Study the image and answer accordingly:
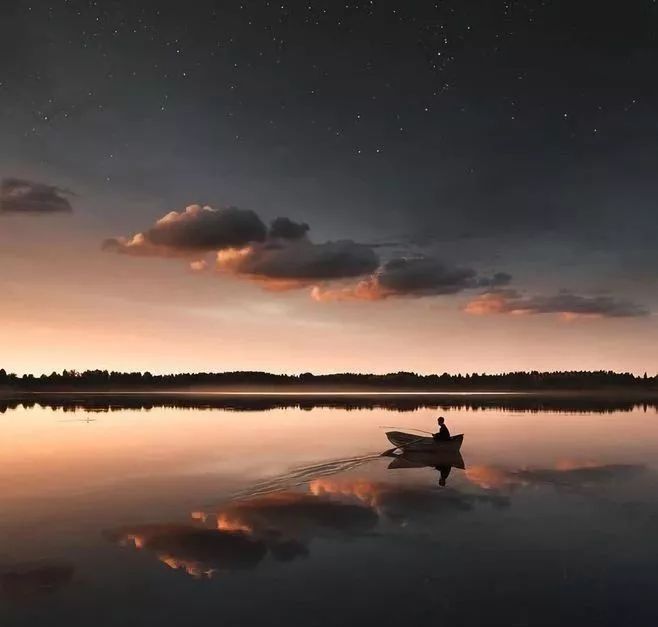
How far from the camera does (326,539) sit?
62.9 ft

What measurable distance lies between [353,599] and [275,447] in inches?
1204

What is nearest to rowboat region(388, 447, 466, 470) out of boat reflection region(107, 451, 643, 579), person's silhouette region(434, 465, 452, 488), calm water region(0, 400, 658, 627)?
calm water region(0, 400, 658, 627)

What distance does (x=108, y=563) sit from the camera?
659 inches

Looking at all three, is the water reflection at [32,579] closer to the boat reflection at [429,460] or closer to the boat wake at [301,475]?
the boat wake at [301,475]

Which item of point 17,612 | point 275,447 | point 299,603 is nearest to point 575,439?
point 275,447

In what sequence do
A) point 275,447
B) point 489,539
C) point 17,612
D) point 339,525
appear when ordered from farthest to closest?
point 275,447 < point 339,525 < point 489,539 < point 17,612

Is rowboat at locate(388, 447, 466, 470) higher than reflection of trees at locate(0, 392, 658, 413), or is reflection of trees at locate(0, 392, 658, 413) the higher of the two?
rowboat at locate(388, 447, 466, 470)

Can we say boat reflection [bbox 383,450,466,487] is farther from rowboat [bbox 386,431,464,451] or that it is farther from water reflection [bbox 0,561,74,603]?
water reflection [bbox 0,561,74,603]

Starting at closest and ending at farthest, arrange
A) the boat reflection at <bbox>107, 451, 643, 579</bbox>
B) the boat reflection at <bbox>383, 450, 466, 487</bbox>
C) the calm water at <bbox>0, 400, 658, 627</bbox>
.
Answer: the calm water at <bbox>0, 400, 658, 627</bbox>, the boat reflection at <bbox>107, 451, 643, 579</bbox>, the boat reflection at <bbox>383, 450, 466, 487</bbox>

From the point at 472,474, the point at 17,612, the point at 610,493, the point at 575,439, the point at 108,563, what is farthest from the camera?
the point at 575,439

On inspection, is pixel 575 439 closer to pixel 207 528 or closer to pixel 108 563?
pixel 207 528

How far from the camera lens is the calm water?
44.8 feet

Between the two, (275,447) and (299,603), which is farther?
(275,447)

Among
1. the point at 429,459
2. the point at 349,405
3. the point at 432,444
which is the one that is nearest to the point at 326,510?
the point at 432,444
